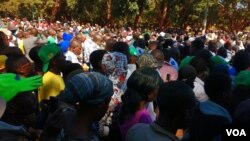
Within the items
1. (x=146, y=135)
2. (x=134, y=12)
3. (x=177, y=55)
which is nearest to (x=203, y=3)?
(x=134, y=12)

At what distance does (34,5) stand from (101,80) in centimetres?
3912

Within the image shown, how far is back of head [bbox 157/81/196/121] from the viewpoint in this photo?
2.89 meters

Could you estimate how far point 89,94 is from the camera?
9.44ft

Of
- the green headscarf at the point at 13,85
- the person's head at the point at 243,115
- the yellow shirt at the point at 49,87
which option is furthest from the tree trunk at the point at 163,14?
the green headscarf at the point at 13,85

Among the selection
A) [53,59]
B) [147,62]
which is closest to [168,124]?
[147,62]

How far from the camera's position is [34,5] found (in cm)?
4069

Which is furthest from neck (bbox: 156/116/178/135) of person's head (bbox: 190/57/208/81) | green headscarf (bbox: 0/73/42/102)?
person's head (bbox: 190/57/208/81)

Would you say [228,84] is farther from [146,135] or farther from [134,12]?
[134,12]

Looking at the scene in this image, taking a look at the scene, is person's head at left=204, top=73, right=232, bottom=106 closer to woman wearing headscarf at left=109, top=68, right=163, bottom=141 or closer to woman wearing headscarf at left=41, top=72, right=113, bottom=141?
woman wearing headscarf at left=109, top=68, right=163, bottom=141

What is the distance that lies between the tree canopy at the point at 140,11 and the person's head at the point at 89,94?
31.1m

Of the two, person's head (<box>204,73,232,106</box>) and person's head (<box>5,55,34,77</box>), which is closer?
person's head (<box>204,73,232,106</box>)

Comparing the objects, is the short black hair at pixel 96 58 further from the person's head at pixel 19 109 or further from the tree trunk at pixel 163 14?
the tree trunk at pixel 163 14

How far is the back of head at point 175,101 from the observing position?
2891 mm

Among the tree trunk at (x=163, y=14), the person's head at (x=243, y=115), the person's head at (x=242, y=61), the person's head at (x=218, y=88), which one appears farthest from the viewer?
the tree trunk at (x=163, y=14)
